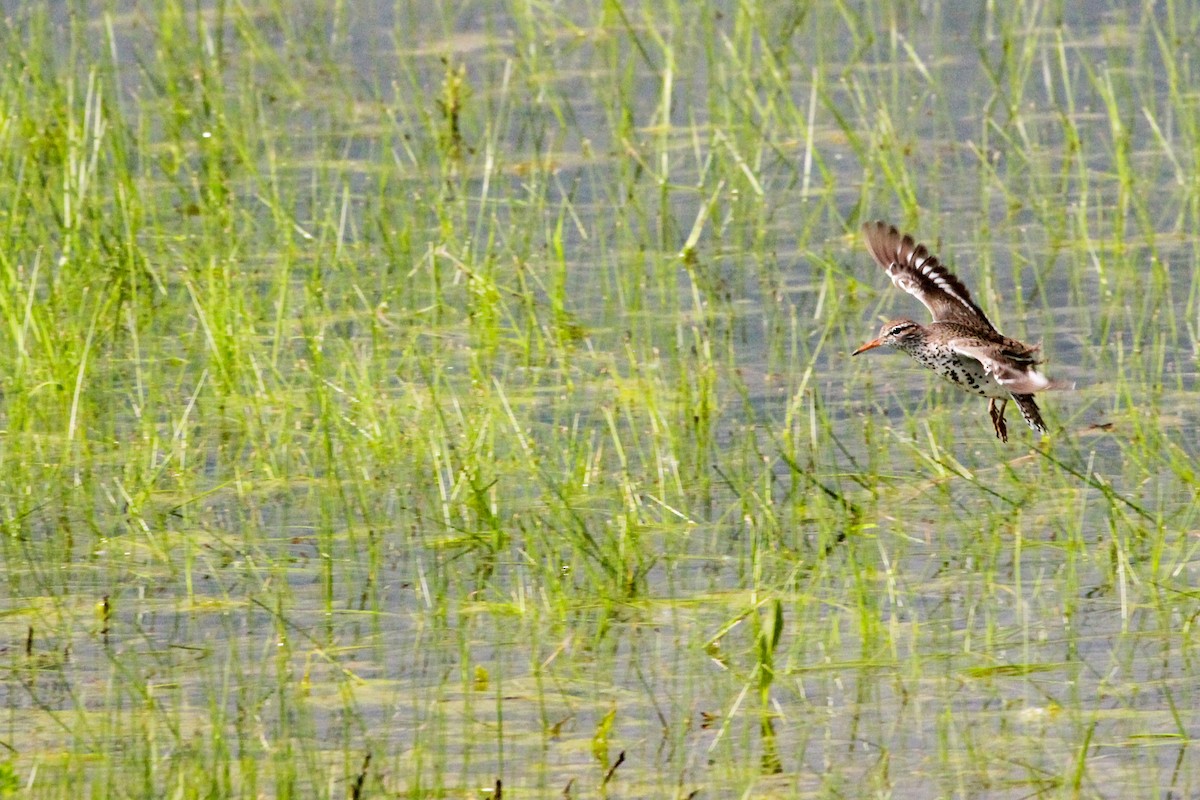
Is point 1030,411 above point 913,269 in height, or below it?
below

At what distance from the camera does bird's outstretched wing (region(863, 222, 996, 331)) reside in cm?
739

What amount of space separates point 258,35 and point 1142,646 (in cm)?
750

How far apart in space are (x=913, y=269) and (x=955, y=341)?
730 millimetres

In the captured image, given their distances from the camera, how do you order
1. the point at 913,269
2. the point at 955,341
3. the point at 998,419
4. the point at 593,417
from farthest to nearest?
the point at 593,417 → the point at 913,269 → the point at 998,419 → the point at 955,341

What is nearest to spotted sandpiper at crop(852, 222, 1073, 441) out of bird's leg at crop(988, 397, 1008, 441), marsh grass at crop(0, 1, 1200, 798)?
bird's leg at crop(988, 397, 1008, 441)

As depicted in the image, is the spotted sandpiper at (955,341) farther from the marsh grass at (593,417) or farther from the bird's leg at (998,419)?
the marsh grass at (593,417)

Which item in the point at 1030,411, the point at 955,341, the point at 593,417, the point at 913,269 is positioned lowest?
the point at 593,417

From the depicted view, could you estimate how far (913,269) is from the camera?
7508 mm

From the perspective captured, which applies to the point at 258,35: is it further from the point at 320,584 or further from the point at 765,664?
the point at 765,664

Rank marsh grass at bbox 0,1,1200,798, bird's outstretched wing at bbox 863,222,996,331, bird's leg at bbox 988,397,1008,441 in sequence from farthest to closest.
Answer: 1. bird's outstretched wing at bbox 863,222,996,331
2. bird's leg at bbox 988,397,1008,441
3. marsh grass at bbox 0,1,1200,798

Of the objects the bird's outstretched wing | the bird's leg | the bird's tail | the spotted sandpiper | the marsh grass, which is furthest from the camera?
the bird's outstretched wing

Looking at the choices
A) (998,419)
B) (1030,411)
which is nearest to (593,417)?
(998,419)

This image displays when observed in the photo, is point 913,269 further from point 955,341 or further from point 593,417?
point 593,417

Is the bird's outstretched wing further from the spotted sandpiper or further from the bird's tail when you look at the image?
the bird's tail
